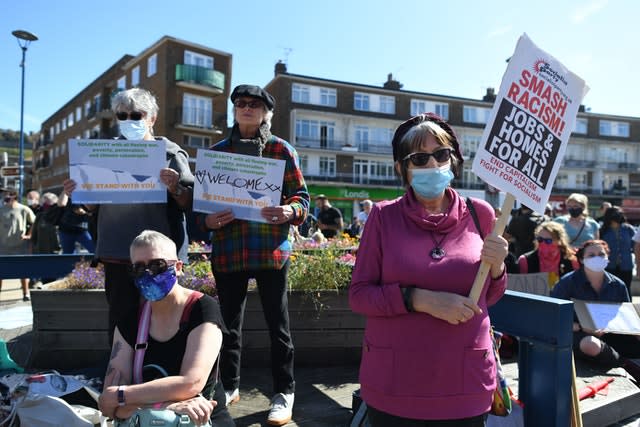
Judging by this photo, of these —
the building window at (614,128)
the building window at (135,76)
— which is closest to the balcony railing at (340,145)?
the building window at (135,76)

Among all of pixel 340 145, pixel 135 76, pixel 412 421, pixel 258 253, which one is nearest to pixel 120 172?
pixel 258 253

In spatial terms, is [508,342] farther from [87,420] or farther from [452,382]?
[87,420]

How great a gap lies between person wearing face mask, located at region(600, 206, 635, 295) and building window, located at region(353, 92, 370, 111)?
128ft

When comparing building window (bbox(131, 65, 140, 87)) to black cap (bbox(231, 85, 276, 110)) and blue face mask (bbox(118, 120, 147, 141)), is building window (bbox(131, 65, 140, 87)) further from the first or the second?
black cap (bbox(231, 85, 276, 110))

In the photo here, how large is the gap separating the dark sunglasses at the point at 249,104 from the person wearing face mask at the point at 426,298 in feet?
4.80

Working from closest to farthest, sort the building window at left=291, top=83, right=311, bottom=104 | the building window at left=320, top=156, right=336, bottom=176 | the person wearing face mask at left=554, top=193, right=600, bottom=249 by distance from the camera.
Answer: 1. the person wearing face mask at left=554, top=193, right=600, bottom=249
2. the building window at left=291, top=83, right=311, bottom=104
3. the building window at left=320, top=156, right=336, bottom=176

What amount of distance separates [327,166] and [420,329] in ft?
141

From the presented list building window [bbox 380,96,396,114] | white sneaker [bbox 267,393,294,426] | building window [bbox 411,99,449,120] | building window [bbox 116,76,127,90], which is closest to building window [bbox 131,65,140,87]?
building window [bbox 116,76,127,90]

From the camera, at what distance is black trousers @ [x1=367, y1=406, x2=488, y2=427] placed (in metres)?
1.75

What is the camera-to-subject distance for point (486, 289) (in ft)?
6.21

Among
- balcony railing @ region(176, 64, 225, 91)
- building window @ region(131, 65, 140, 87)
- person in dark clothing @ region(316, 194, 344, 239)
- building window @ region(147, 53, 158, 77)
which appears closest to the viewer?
person in dark clothing @ region(316, 194, 344, 239)

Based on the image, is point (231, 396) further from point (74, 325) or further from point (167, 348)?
point (74, 325)

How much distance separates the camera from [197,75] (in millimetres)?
33219

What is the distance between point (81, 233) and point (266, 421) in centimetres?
663
